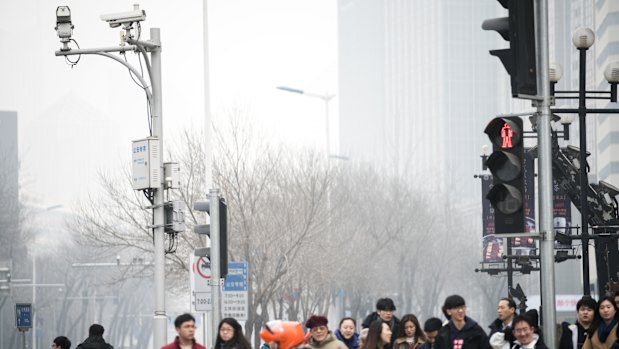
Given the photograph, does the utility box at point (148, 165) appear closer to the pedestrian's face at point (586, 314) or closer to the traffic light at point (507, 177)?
the pedestrian's face at point (586, 314)

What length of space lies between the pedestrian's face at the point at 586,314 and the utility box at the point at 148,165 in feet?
28.3

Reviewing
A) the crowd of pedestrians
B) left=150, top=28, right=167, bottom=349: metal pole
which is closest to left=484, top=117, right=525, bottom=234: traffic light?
the crowd of pedestrians

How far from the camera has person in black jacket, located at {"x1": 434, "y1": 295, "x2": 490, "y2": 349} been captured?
43.7 ft

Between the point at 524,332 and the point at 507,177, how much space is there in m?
1.93

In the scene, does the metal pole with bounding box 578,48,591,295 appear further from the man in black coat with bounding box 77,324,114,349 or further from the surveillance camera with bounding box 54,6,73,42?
the surveillance camera with bounding box 54,6,73,42

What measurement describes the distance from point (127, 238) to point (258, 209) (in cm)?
467

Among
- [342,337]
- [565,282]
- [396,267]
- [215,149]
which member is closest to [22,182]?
[396,267]

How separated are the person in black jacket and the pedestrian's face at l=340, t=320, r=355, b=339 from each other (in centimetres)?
331

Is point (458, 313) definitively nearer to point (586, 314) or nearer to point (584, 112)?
point (586, 314)

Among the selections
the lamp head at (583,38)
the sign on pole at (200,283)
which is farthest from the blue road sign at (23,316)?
the lamp head at (583,38)

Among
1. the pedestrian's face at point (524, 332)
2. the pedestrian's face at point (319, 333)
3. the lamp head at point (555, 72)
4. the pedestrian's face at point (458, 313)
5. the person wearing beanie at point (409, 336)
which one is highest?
the lamp head at point (555, 72)

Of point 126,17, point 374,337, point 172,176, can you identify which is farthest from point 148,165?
point 374,337

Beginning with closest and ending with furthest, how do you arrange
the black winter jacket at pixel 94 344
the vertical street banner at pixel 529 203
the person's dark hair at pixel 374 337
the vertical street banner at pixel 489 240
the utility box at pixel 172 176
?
1. the person's dark hair at pixel 374 337
2. the black winter jacket at pixel 94 344
3. the utility box at pixel 172 176
4. the vertical street banner at pixel 529 203
5. the vertical street banner at pixel 489 240

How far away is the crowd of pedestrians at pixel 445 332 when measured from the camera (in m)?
13.3
